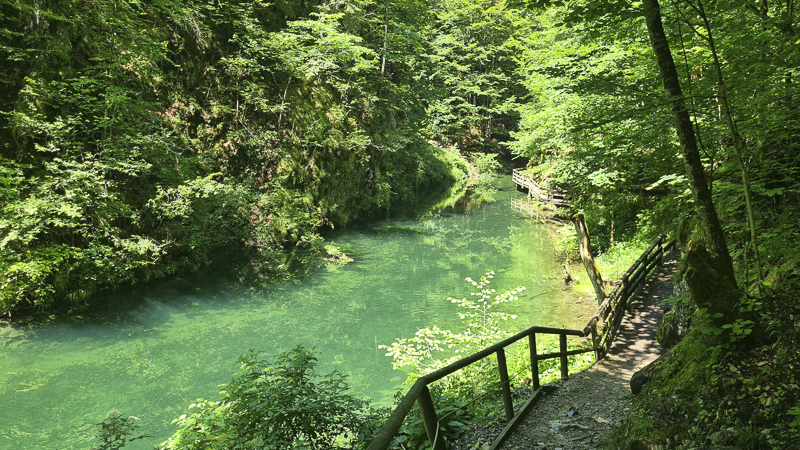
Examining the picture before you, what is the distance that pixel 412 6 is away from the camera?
24.4 metres

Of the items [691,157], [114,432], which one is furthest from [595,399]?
[114,432]

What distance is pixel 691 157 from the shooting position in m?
3.43

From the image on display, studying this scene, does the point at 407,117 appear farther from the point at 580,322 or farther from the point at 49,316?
the point at 49,316

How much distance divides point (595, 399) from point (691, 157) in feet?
11.8

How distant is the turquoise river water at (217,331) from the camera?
24.2 ft

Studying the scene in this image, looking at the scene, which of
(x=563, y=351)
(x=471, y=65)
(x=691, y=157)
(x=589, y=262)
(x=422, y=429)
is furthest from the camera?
(x=471, y=65)

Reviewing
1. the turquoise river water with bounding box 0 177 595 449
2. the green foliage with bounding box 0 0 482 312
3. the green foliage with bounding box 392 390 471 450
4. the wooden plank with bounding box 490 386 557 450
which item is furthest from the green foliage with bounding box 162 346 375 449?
the green foliage with bounding box 0 0 482 312

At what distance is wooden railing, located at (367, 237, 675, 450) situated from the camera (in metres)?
2.06

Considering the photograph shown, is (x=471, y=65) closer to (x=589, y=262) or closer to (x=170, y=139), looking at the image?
(x=170, y=139)

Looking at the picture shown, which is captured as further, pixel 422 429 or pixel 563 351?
pixel 563 351

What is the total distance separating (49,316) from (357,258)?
9.22 m

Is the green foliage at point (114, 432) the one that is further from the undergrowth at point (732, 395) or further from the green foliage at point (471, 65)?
the green foliage at point (471, 65)

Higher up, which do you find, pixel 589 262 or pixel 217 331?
pixel 589 262

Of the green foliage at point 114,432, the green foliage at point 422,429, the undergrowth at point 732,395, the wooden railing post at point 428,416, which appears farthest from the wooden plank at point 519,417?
the green foliage at point 114,432
